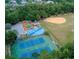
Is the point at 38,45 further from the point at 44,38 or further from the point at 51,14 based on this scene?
the point at 51,14

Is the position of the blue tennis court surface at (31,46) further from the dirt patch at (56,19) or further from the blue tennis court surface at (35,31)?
the dirt patch at (56,19)

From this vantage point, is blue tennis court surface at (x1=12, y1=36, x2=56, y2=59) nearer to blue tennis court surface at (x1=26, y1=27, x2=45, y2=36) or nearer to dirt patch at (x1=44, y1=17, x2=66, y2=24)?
blue tennis court surface at (x1=26, y1=27, x2=45, y2=36)

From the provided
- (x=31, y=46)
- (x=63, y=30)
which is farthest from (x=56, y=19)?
(x=31, y=46)

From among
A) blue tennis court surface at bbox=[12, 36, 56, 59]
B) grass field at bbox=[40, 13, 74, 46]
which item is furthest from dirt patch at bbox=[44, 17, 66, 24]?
blue tennis court surface at bbox=[12, 36, 56, 59]

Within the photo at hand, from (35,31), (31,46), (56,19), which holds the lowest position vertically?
(31,46)

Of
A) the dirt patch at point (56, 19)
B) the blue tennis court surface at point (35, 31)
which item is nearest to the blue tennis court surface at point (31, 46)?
the blue tennis court surface at point (35, 31)

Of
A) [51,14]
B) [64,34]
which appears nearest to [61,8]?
[51,14]

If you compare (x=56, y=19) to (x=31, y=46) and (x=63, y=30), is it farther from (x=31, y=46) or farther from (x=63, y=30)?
(x=31, y=46)
